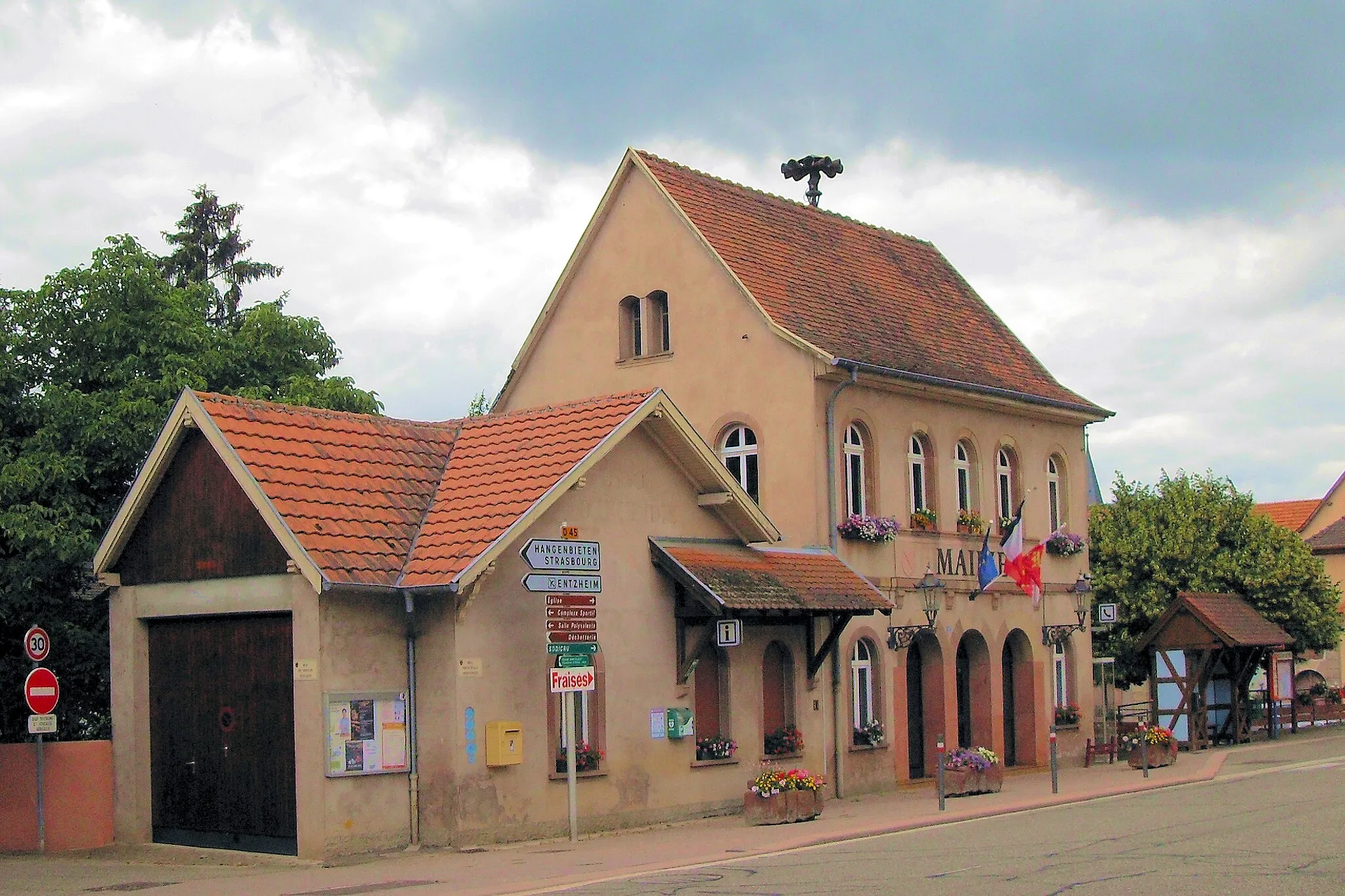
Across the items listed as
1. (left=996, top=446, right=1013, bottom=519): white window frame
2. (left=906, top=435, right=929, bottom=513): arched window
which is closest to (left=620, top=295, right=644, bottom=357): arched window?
(left=906, top=435, right=929, bottom=513): arched window

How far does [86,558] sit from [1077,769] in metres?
19.3

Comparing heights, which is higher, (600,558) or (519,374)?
(519,374)

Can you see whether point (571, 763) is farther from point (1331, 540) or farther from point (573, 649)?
point (1331, 540)

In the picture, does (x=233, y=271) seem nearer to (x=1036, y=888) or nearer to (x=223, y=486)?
(x=223, y=486)

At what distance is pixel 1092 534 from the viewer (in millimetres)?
44094

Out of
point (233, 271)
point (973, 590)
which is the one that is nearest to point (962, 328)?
point (973, 590)

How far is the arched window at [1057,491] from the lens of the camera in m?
33.1

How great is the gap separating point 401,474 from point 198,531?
264 centimetres

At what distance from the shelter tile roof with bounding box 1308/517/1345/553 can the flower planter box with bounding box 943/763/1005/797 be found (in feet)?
138

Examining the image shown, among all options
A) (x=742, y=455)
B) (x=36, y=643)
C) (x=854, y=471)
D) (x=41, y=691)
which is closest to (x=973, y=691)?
(x=854, y=471)

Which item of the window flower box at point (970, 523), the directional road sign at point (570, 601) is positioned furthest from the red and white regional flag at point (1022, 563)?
the directional road sign at point (570, 601)

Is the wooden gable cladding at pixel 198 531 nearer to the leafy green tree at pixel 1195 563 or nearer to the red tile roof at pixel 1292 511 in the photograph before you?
the leafy green tree at pixel 1195 563

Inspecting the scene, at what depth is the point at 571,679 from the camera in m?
18.6

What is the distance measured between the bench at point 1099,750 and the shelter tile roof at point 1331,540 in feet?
107
